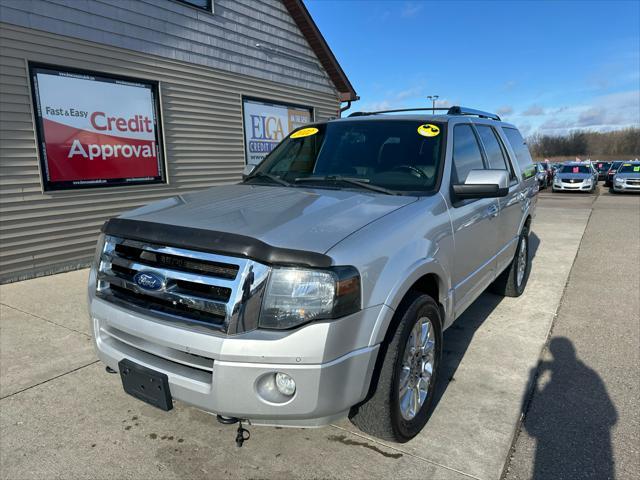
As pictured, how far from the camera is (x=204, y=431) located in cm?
273

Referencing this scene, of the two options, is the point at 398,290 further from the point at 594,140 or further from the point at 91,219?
the point at 594,140

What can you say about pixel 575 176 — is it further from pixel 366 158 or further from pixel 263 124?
pixel 366 158

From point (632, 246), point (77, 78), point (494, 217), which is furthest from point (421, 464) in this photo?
point (632, 246)

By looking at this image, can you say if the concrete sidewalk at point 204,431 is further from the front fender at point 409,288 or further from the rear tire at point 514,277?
the rear tire at point 514,277

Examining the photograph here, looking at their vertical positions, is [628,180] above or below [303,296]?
below

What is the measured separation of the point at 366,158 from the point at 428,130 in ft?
1.64

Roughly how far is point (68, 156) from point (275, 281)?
5.70m

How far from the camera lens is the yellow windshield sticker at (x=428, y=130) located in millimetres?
3338

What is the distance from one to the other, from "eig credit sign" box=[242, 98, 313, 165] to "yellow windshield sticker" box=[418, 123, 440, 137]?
19.9 ft

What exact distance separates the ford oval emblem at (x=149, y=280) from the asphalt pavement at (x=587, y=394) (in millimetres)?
2025

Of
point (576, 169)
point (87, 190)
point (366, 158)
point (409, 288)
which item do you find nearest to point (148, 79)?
point (87, 190)

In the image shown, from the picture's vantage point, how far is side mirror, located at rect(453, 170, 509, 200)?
2.96 metres

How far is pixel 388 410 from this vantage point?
7.57 ft

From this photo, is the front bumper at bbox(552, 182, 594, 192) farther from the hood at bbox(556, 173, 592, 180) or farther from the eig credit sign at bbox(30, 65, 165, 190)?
the eig credit sign at bbox(30, 65, 165, 190)
